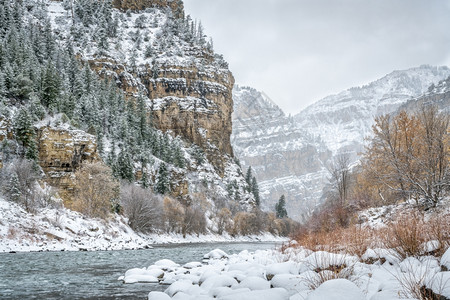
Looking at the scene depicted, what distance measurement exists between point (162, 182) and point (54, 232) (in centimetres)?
4781

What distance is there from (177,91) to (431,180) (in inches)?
5725

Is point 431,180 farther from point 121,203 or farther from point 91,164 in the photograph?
point 121,203

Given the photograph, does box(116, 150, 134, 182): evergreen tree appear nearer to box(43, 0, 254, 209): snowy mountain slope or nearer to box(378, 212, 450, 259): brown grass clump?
box(43, 0, 254, 209): snowy mountain slope

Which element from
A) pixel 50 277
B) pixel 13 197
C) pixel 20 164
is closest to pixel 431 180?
pixel 50 277

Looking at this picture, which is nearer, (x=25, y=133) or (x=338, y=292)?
(x=338, y=292)

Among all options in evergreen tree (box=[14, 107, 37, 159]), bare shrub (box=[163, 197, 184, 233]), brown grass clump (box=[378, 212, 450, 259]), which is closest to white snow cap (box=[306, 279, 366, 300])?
brown grass clump (box=[378, 212, 450, 259])

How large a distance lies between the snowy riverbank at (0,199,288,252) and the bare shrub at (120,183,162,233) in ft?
25.4

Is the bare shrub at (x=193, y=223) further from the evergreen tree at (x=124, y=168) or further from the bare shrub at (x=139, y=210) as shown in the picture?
the evergreen tree at (x=124, y=168)

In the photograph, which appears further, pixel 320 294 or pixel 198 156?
pixel 198 156

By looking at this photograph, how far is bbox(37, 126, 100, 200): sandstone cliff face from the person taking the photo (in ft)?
162

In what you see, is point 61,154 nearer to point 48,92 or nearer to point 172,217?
point 48,92

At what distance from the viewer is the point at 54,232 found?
3247 cm

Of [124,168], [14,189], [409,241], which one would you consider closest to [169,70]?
[124,168]

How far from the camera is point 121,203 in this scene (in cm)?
5497
